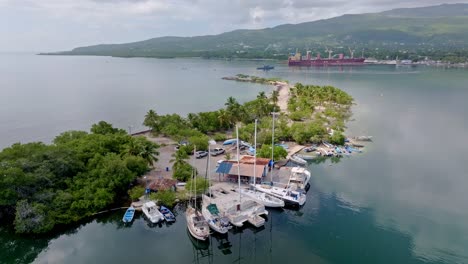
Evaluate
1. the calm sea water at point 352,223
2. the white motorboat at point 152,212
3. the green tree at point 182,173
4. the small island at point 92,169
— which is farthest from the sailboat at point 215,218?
the green tree at point 182,173


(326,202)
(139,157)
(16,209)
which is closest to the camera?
(16,209)

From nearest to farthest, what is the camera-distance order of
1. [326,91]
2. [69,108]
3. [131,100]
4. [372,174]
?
[372,174] → [326,91] → [69,108] → [131,100]

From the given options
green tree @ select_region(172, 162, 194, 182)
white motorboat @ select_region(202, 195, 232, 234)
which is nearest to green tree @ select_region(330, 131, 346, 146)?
green tree @ select_region(172, 162, 194, 182)

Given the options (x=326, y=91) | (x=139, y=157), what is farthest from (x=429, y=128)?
(x=139, y=157)

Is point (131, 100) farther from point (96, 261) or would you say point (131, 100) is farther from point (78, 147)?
point (96, 261)

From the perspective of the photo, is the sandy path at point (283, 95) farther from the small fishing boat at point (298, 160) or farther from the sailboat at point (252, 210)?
the sailboat at point (252, 210)

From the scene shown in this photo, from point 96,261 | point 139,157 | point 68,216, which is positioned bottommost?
point 96,261

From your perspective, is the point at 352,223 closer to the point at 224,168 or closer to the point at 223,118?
the point at 224,168
